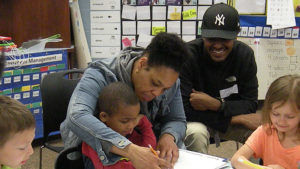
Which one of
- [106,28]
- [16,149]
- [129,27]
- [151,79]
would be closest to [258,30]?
[129,27]

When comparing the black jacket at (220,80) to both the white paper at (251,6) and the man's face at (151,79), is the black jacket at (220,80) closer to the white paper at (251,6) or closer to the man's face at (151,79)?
the man's face at (151,79)

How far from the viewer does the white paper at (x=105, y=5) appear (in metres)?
3.91

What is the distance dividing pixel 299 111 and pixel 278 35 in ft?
9.08

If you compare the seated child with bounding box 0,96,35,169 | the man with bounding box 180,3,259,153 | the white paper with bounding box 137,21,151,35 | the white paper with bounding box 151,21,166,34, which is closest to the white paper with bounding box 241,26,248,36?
the white paper with bounding box 151,21,166,34

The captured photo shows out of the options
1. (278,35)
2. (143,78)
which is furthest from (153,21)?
(143,78)

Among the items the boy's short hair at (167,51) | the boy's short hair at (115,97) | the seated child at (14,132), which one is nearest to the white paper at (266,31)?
the boy's short hair at (167,51)

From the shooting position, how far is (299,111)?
1.46 metres

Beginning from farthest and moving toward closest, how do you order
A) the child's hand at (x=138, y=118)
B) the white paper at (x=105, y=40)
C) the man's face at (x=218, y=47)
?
the white paper at (x=105, y=40), the man's face at (x=218, y=47), the child's hand at (x=138, y=118)

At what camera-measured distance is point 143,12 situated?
3.92m

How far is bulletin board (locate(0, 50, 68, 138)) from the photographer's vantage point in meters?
3.00

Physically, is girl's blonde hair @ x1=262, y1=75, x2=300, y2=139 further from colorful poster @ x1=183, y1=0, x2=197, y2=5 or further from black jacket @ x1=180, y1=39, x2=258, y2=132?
colorful poster @ x1=183, y1=0, x2=197, y2=5

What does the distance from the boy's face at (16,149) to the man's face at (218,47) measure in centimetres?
128

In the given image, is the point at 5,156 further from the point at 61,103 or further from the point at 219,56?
the point at 219,56

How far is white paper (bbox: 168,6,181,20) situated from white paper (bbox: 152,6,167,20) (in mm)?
53
